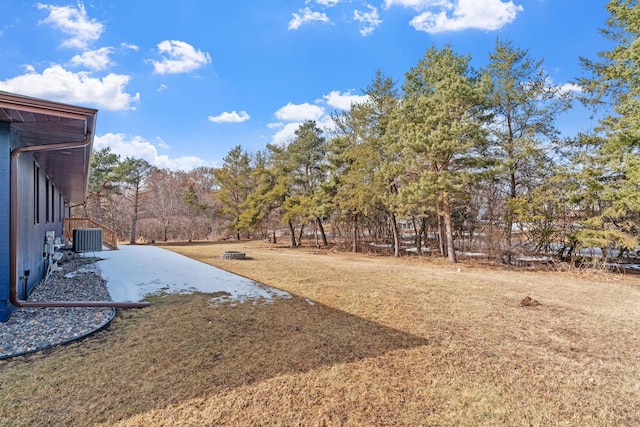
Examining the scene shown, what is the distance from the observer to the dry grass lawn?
7.00 ft

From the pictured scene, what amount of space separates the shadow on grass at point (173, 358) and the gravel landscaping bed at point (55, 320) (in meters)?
0.20

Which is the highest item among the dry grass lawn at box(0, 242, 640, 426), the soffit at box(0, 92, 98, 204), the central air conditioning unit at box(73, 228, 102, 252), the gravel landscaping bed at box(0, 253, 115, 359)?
the soffit at box(0, 92, 98, 204)

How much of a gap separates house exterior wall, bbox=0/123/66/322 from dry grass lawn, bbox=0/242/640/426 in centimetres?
148

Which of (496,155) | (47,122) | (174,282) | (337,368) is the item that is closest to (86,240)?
(174,282)

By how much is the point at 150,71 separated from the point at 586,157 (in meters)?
14.1

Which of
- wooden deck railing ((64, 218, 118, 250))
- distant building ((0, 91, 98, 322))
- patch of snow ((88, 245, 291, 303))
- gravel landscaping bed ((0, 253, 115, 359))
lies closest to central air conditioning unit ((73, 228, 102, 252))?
patch of snow ((88, 245, 291, 303))

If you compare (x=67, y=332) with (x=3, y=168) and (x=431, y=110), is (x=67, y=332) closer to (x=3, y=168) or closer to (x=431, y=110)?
(x=3, y=168)

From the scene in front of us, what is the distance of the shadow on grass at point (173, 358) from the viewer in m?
2.19

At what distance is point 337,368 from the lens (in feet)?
9.18

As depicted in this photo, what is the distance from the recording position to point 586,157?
29.9 ft

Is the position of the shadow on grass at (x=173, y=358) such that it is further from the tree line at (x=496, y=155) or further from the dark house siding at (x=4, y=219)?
the tree line at (x=496, y=155)

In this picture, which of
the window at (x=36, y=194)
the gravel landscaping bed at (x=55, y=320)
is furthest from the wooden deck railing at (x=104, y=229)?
the gravel landscaping bed at (x=55, y=320)

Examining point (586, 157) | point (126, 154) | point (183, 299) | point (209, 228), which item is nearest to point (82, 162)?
point (183, 299)

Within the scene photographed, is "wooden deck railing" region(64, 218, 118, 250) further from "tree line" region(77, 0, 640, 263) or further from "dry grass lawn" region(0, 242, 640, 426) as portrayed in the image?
"dry grass lawn" region(0, 242, 640, 426)
